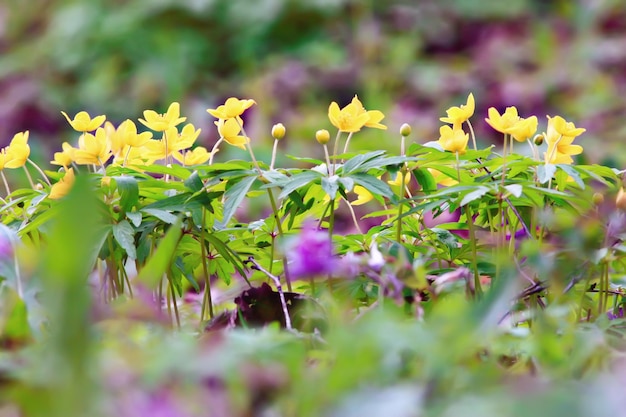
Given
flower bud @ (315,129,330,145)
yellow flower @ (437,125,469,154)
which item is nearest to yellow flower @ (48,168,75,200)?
flower bud @ (315,129,330,145)

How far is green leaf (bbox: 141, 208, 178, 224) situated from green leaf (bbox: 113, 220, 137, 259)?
0.07ft

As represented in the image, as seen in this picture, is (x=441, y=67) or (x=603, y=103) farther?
(x=441, y=67)

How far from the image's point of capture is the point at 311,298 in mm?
646

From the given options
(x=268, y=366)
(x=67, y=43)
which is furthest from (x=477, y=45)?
(x=268, y=366)

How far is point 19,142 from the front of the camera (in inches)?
29.0

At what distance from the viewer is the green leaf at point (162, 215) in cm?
67

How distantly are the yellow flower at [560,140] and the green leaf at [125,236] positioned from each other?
36cm

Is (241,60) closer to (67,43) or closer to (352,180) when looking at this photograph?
(67,43)

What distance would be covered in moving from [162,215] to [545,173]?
32 cm

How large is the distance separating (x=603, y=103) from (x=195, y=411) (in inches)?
129

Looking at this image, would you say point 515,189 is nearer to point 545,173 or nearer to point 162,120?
point 545,173

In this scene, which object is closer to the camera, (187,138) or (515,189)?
(515,189)

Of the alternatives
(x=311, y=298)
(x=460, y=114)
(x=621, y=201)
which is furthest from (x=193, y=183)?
(x=621, y=201)

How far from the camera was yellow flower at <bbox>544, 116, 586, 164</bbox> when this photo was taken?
697mm
